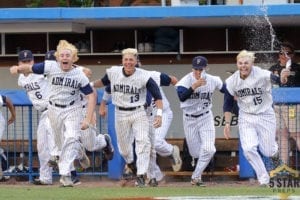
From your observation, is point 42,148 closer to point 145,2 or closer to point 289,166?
point 289,166

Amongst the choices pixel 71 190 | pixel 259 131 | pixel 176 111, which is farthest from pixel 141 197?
pixel 176 111

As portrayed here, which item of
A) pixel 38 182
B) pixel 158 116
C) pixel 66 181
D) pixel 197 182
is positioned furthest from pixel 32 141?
pixel 158 116

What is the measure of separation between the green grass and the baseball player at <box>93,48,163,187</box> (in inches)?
21.6

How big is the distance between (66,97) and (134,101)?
94cm

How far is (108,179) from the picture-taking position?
55.3 feet

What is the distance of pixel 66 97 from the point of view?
14.6m

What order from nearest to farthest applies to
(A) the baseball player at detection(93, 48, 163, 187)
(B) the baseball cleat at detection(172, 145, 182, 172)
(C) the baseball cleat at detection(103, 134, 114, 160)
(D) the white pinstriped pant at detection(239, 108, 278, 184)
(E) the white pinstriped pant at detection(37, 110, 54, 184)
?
(D) the white pinstriped pant at detection(239, 108, 278, 184) → (A) the baseball player at detection(93, 48, 163, 187) → (C) the baseball cleat at detection(103, 134, 114, 160) → (E) the white pinstriped pant at detection(37, 110, 54, 184) → (B) the baseball cleat at detection(172, 145, 182, 172)

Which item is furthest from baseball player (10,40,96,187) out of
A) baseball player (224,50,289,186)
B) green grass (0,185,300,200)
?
baseball player (224,50,289,186)

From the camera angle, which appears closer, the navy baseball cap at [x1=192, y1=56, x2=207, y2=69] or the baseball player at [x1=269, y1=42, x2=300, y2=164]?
the navy baseball cap at [x1=192, y1=56, x2=207, y2=69]

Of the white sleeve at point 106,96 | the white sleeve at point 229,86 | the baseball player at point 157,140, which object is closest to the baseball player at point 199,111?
the baseball player at point 157,140

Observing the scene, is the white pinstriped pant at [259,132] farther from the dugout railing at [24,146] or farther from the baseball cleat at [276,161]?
the dugout railing at [24,146]

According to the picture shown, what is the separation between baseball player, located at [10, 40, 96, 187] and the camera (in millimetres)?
14484

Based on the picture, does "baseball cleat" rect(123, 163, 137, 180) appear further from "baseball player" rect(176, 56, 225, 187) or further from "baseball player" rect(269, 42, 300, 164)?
"baseball player" rect(269, 42, 300, 164)

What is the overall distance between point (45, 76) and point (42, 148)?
125cm
